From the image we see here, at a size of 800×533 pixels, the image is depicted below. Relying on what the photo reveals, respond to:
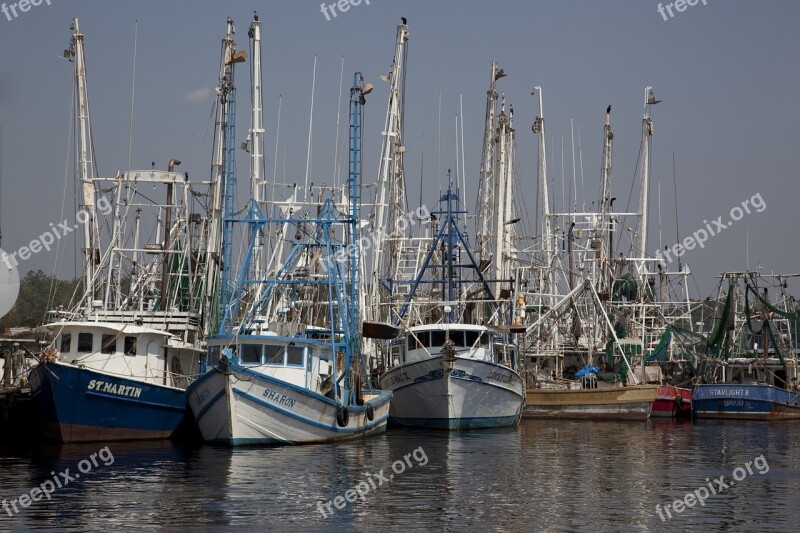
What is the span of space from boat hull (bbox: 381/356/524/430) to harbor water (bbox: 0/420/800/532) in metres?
3.33

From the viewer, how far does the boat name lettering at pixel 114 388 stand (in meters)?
32.8

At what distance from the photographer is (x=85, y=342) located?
114ft

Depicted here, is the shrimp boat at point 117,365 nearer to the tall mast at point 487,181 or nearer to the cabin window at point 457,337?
the cabin window at point 457,337

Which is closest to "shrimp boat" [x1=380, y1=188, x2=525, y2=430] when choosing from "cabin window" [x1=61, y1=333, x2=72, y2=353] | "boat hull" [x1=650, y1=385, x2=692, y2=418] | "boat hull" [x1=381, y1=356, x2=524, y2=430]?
"boat hull" [x1=381, y1=356, x2=524, y2=430]

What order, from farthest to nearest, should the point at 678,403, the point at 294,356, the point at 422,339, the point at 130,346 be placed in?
the point at 678,403 → the point at 422,339 → the point at 130,346 → the point at 294,356

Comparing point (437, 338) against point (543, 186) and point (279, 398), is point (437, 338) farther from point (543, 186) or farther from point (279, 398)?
point (543, 186)

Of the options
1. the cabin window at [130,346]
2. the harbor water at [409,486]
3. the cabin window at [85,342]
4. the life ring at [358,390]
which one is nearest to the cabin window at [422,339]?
Result: the life ring at [358,390]

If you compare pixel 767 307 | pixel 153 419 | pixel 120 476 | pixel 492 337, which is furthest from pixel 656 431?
pixel 120 476

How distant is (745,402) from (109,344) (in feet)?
103

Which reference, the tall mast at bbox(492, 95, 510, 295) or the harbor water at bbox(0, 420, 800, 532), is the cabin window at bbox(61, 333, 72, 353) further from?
the tall mast at bbox(492, 95, 510, 295)

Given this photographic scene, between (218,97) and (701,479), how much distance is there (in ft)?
87.9

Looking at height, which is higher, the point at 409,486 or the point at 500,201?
the point at 500,201

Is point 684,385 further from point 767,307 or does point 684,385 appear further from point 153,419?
Answer: point 153,419

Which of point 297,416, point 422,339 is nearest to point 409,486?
point 297,416
